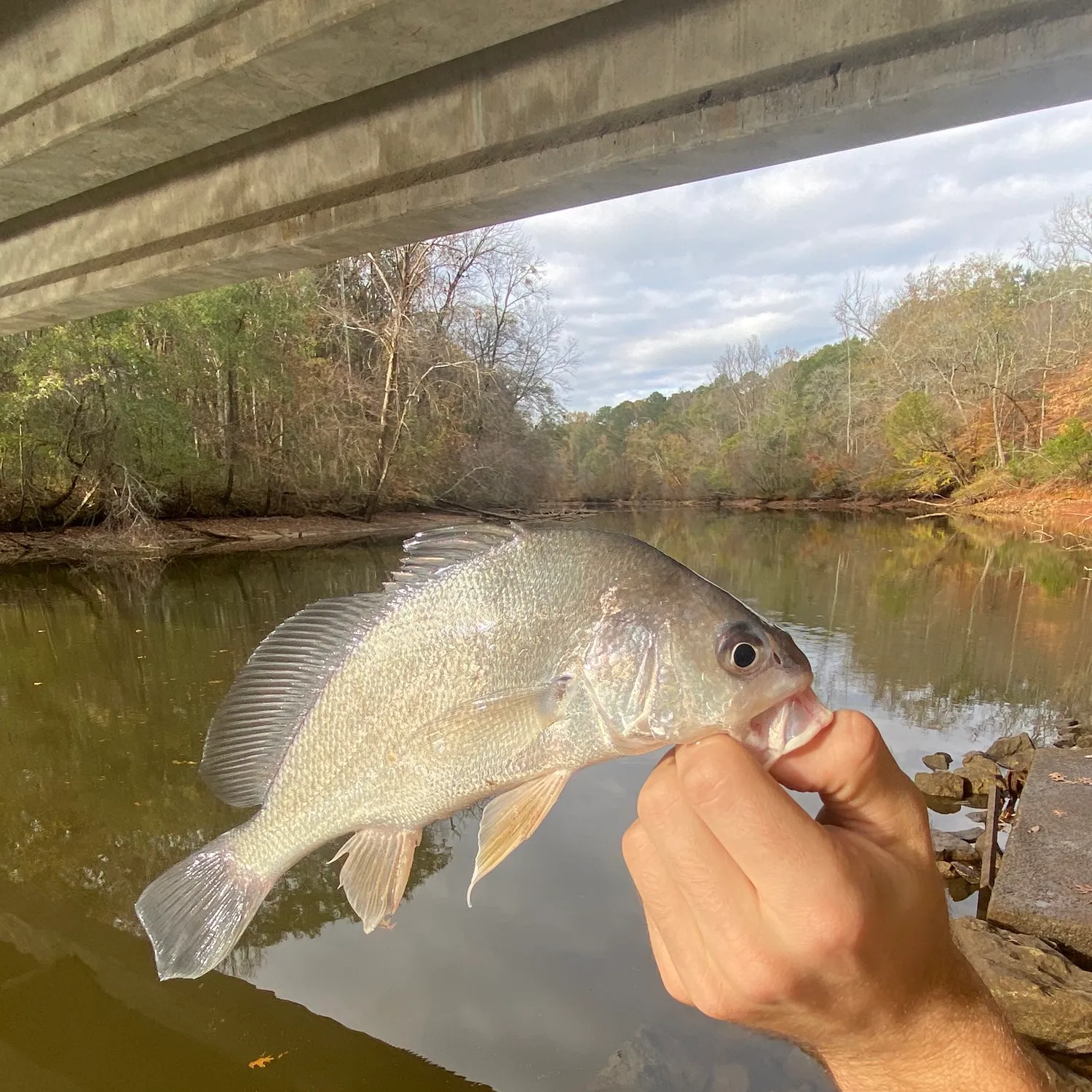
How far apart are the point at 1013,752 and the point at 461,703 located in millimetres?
7059

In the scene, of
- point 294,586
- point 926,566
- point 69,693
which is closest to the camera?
point 69,693

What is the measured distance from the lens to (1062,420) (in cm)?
3444

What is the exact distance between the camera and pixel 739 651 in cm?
134

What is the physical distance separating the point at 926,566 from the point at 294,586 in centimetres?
1552

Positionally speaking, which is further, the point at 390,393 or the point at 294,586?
the point at 390,393

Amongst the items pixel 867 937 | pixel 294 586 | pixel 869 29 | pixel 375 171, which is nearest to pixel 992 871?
pixel 867 937

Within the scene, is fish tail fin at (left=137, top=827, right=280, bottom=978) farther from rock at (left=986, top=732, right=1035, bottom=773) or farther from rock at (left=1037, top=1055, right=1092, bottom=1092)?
rock at (left=986, top=732, right=1035, bottom=773)

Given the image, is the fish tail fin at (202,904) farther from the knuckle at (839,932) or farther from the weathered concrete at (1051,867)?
the weathered concrete at (1051,867)

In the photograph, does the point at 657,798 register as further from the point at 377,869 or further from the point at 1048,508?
the point at 1048,508

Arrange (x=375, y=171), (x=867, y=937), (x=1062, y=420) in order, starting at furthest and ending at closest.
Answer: (x=1062, y=420) < (x=375, y=171) < (x=867, y=937)

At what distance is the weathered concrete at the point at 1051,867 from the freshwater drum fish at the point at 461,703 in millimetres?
3857

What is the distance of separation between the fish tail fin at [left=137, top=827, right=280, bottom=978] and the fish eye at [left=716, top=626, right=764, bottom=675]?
1164 millimetres

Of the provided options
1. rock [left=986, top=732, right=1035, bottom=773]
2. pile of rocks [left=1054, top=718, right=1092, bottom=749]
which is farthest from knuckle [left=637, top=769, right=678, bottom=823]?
pile of rocks [left=1054, top=718, right=1092, bottom=749]

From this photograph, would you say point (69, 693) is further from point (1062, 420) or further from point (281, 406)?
point (1062, 420)
